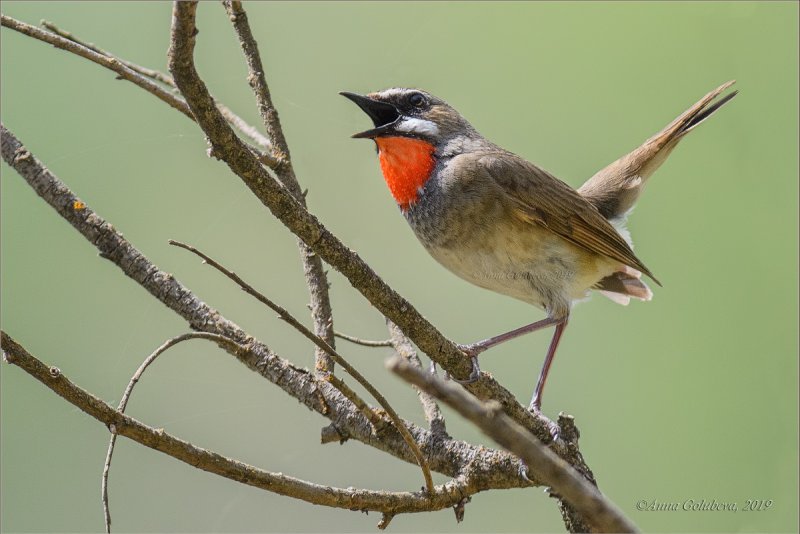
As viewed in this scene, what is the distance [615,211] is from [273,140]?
228 centimetres

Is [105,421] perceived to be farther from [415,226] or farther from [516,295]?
[516,295]

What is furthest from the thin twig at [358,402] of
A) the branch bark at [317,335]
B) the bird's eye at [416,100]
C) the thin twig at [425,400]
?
the bird's eye at [416,100]

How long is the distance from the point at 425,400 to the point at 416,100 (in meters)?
1.67

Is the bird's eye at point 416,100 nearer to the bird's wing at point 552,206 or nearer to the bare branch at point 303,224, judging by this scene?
the bird's wing at point 552,206

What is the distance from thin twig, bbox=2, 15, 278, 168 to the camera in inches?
115

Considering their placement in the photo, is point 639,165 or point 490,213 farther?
point 639,165

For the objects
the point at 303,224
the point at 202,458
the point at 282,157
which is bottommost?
the point at 202,458

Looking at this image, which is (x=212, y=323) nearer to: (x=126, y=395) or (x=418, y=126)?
(x=126, y=395)

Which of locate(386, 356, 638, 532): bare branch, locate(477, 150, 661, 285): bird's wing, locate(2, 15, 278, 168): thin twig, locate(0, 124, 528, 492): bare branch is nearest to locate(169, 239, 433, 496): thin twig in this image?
locate(2, 15, 278, 168): thin twig

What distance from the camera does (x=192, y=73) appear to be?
71.7 inches

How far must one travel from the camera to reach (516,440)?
1.62 m

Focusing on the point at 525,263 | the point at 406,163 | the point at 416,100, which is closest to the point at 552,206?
the point at 525,263

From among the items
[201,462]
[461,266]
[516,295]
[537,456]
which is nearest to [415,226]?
[461,266]

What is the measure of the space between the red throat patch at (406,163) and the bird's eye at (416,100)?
0.26 meters
